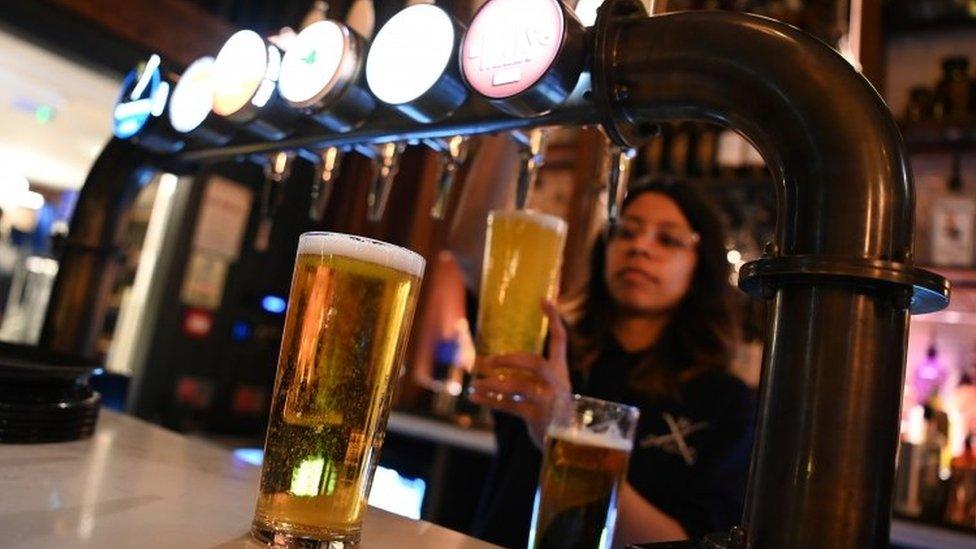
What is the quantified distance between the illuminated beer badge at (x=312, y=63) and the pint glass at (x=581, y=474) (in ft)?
1.97

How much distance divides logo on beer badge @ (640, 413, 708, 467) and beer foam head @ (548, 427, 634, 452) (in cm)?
67

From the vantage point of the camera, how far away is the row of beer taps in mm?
957

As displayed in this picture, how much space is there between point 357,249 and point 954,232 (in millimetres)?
3082

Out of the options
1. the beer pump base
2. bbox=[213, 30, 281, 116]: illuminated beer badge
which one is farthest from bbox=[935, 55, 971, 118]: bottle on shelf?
the beer pump base

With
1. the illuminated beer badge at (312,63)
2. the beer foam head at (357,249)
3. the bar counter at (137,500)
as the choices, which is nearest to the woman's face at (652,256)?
the illuminated beer badge at (312,63)

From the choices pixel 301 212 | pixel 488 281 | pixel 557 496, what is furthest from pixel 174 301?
pixel 557 496

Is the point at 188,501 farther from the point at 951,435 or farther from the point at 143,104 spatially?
the point at 951,435

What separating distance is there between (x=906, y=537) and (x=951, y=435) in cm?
101

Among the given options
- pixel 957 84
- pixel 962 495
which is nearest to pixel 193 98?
pixel 962 495

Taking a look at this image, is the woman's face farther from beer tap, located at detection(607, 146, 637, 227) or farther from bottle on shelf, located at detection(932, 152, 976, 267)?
bottle on shelf, located at detection(932, 152, 976, 267)

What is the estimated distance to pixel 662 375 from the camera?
5.53ft

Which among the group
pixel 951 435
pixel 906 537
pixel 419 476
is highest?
pixel 951 435

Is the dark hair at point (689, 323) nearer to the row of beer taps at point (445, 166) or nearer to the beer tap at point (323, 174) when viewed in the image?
the row of beer taps at point (445, 166)

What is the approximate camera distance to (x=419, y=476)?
121 inches
